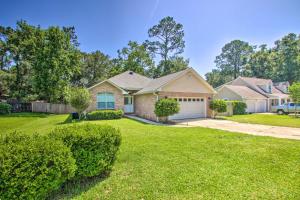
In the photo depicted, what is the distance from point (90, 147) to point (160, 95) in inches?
474

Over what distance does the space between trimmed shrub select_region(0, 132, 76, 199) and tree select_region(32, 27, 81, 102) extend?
23.6 meters

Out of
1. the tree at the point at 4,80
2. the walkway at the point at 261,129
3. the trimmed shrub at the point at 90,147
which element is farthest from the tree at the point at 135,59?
the trimmed shrub at the point at 90,147

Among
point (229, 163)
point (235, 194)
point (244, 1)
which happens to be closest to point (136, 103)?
point (244, 1)

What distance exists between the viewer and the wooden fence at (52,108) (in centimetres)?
2306

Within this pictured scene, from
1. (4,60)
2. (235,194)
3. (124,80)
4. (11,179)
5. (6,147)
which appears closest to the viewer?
(11,179)

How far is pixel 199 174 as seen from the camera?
15.0 feet

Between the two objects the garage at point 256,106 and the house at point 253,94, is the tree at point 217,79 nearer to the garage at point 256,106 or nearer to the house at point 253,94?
the house at point 253,94

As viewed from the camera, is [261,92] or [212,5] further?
[261,92]

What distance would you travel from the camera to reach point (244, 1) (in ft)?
39.5

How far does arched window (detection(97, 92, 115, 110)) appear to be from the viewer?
19462mm

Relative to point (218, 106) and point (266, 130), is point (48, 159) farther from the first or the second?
point (218, 106)

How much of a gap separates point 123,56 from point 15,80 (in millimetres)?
21051

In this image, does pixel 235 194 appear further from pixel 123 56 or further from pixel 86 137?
pixel 123 56

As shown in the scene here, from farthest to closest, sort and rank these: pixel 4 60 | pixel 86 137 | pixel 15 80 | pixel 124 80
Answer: pixel 4 60
pixel 15 80
pixel 124 80
pixel 86 137
